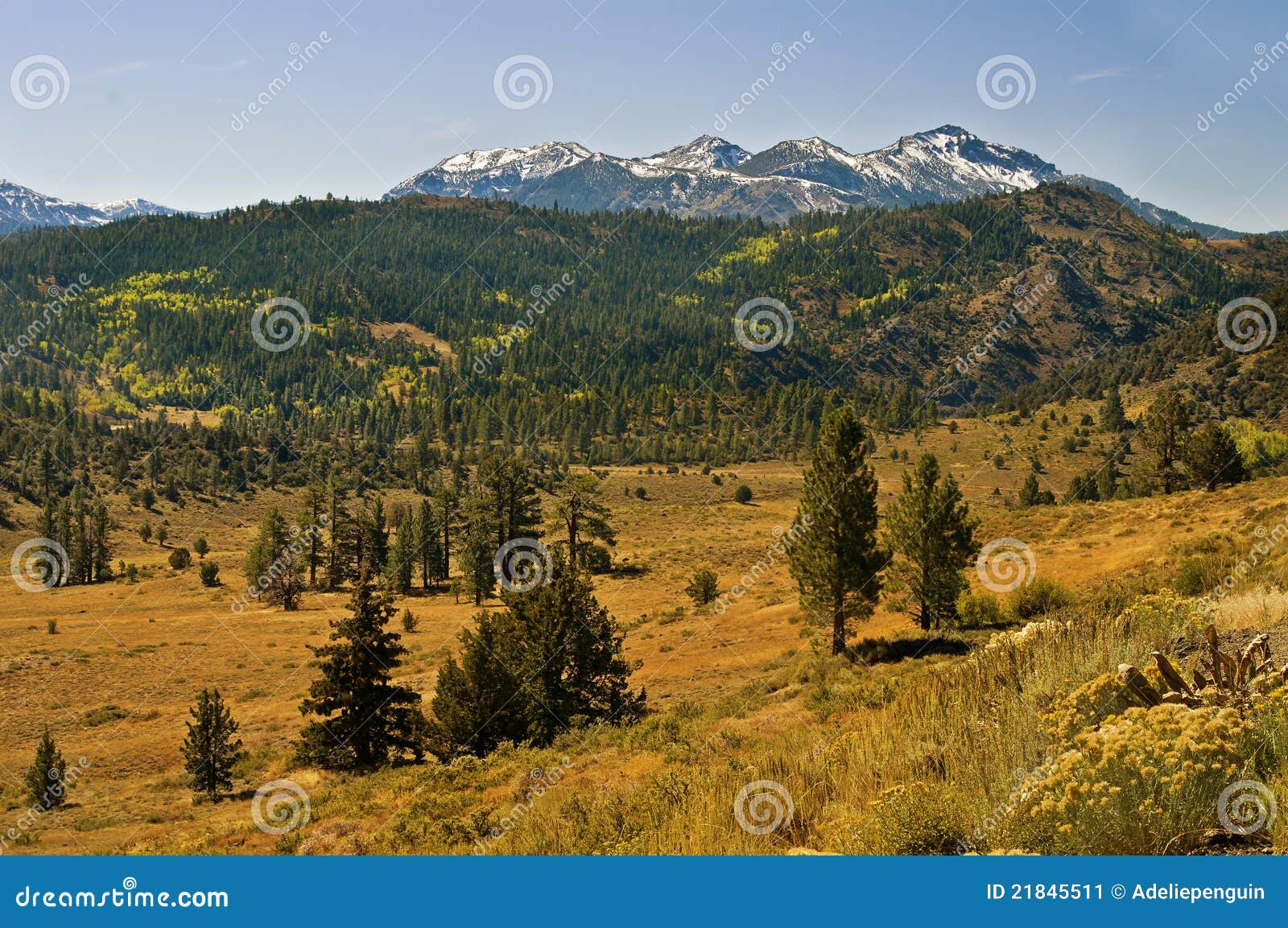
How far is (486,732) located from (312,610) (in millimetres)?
45628

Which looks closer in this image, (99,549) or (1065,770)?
(1065,770)

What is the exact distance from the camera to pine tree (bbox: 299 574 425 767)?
26.6m

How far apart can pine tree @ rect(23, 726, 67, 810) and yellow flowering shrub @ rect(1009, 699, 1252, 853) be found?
104 feet

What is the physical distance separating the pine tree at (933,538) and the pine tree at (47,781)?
29.8 m

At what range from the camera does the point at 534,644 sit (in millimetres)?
25828

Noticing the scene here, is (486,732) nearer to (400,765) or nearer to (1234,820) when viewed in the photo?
(400,765)

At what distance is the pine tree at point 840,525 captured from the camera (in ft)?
88.2

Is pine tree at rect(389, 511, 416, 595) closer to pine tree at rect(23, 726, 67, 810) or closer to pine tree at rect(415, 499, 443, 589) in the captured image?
pine tree at rect(415, 499, 443, 589)

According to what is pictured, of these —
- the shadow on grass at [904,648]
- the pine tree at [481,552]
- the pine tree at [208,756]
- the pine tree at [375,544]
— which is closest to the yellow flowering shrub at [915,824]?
the shadow on grass at [904,648]

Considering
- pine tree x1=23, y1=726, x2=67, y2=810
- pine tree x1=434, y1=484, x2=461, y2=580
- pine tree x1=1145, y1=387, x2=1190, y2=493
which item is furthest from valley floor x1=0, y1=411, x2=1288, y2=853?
pine tree x1=434, y1=484, x2=461, y2=580

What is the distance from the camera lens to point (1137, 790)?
5258mm

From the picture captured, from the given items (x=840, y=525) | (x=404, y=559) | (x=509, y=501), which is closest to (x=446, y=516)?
(x=404, y=559)

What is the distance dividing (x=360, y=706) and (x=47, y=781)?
34.5 ft

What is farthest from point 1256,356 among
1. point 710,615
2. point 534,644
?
point 534,644
